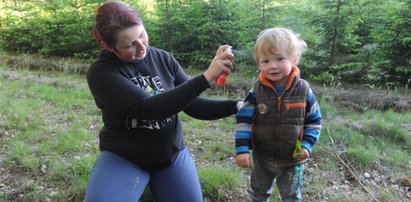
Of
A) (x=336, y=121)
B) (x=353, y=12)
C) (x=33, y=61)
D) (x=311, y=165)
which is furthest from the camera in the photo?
(x=33, y=61)

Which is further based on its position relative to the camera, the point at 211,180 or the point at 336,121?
the point at 336,121

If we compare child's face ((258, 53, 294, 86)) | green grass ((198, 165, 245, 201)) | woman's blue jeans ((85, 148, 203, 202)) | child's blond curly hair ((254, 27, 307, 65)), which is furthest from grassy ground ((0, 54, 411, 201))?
child's blond curly hair ((254, 27, 307, 65))

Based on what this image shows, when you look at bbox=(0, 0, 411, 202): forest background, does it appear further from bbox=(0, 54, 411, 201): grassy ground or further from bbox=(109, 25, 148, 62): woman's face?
bbox=(109, 25, 148, 62): woman's face

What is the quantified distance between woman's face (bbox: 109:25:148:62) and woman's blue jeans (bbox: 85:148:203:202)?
734 millimetres

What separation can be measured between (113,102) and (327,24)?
200 inches

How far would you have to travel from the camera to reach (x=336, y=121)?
4.65m

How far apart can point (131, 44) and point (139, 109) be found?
43 centimetres

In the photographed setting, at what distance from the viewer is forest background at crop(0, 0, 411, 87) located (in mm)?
6078

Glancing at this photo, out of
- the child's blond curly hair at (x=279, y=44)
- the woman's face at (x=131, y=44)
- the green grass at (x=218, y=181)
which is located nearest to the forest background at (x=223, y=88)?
the green grass at (x=218, y=181)

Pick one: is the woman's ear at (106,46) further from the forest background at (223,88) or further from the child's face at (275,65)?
the forest background at (223,88)

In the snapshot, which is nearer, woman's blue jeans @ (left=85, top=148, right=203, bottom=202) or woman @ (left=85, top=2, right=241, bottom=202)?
woman @ (left=85, top=2, right=241, bottom=202)

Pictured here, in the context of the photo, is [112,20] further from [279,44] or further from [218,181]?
[218,181]

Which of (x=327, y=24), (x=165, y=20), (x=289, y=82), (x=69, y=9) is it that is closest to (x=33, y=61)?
(x=69, y=9)

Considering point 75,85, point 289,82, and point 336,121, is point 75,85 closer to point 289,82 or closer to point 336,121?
point 336,121
